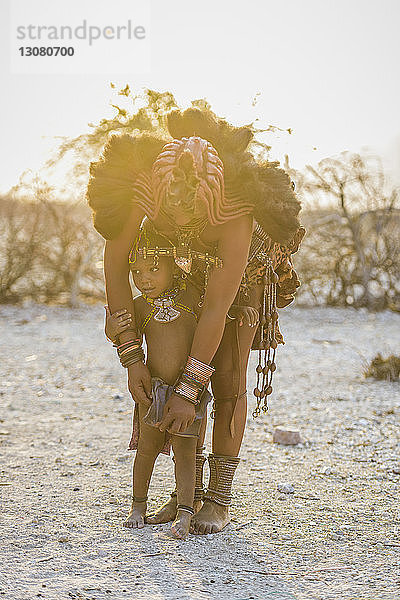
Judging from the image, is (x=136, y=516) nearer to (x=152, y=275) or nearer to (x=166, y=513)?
(x=166, y=513)

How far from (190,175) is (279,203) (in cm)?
41

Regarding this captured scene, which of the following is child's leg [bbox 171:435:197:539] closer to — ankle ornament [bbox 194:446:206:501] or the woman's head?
ankle ornament [bbox 194:446:206:501]

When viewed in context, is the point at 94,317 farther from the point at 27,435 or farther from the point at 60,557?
the point at 60,557

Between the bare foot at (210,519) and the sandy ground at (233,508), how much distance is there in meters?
0.05

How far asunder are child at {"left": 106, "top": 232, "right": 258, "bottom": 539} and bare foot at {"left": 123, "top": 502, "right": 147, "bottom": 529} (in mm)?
105

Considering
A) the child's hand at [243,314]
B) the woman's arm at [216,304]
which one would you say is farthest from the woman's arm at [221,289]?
the child's hand at [243,314]

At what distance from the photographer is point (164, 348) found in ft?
11.0

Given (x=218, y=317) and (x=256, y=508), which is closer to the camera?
(x=218, y=317)

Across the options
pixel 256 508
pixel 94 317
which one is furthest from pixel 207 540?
pixel 94 317

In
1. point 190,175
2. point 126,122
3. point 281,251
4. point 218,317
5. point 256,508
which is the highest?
point 126,122

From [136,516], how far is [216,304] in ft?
3.30

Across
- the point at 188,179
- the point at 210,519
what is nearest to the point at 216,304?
the point at 188,179

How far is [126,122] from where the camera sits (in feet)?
12.2

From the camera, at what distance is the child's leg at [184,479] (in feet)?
11.0
